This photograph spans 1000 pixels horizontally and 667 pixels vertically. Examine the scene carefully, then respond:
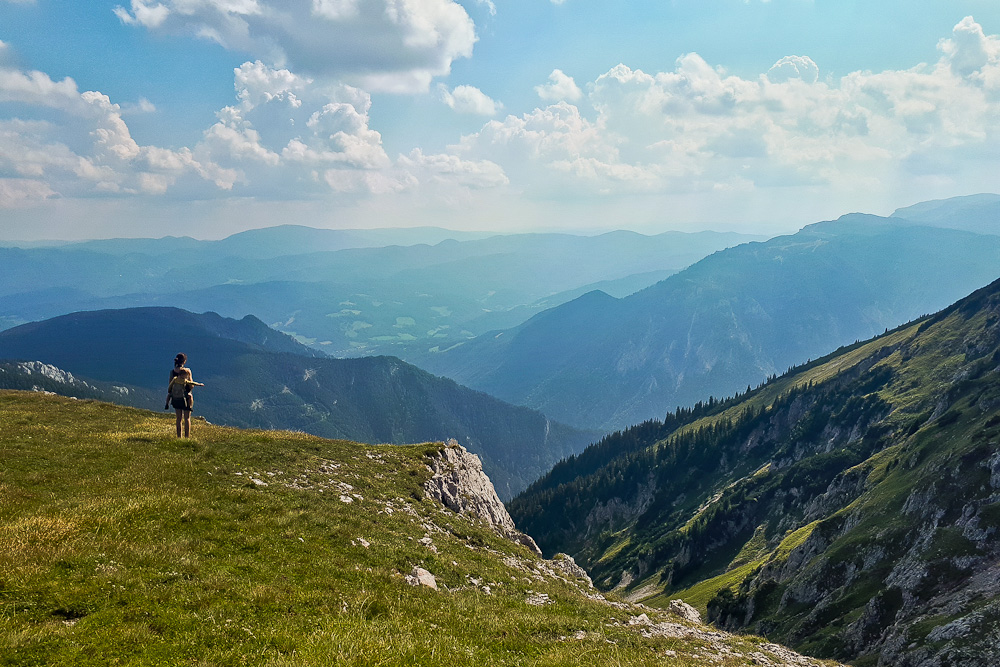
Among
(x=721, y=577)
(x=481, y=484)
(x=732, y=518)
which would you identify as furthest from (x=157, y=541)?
(x=732, y=518)

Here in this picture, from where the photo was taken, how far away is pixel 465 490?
4806 cm

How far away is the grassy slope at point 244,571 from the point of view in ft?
38.7

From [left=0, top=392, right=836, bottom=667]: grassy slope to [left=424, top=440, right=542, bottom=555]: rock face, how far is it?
21.5 feet

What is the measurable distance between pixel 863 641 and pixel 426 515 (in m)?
49.3

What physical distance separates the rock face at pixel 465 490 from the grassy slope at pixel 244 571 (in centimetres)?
654

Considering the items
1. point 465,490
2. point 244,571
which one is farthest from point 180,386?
point 465,490

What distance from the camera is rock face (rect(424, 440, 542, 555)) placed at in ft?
136

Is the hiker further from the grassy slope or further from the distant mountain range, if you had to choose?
the distant mountain range

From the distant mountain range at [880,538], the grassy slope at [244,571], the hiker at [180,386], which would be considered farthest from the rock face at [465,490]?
the distant mountain range at [880,538]

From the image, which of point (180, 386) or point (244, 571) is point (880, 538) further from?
point (180, 386)

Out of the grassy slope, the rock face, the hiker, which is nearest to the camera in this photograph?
the grassy slope

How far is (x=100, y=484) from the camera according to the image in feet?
74.6

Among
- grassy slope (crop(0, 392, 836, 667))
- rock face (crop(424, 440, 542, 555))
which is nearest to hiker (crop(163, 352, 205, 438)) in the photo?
grassy slope (crop(0, 392, 836, 667))

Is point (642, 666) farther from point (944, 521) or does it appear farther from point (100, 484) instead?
point (944, 521)
